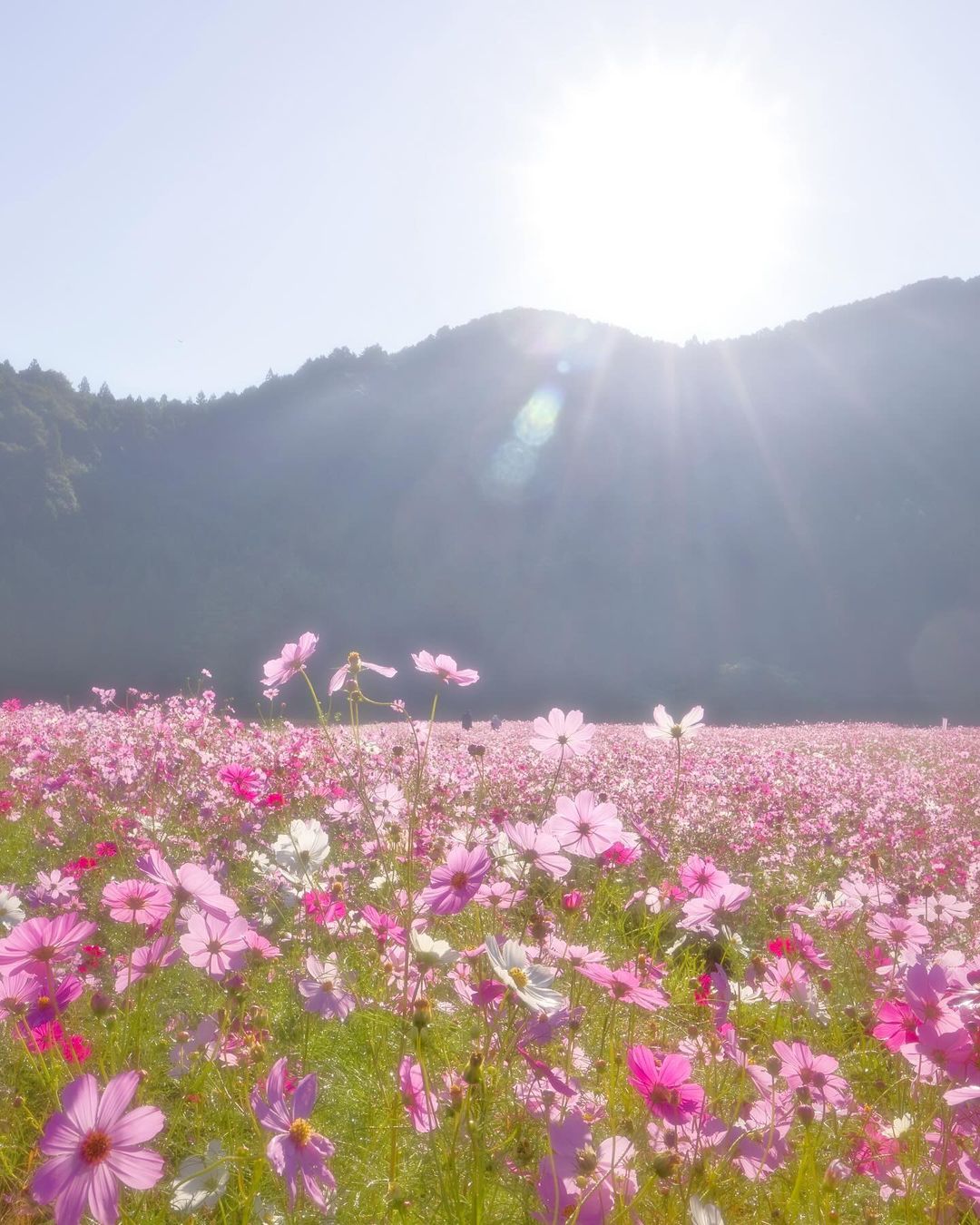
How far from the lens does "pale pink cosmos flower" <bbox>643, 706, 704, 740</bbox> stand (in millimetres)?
1858

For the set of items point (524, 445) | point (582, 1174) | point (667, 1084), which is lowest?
point (582, 1174)

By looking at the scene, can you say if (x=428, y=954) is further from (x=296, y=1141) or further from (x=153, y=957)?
(x=153, y=957)

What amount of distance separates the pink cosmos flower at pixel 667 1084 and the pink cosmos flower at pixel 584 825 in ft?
1.10

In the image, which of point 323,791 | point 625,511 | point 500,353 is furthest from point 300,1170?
point 500,353

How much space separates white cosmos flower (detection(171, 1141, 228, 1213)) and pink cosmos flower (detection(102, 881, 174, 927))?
1.26 ft

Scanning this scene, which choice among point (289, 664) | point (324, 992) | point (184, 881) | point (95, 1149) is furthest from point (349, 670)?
point (95, 1149)

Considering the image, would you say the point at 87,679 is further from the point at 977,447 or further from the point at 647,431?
the point at 977,447

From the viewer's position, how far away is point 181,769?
452cm

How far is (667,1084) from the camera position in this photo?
1140mm

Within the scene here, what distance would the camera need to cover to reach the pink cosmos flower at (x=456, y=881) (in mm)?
1133

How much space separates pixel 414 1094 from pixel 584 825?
0.54 metres

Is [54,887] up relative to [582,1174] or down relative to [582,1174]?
down

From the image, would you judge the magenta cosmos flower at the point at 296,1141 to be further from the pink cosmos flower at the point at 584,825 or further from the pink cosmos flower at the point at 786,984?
the pink cosmos flower at the point at 786,984

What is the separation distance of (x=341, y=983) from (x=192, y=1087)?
0.42 metres
